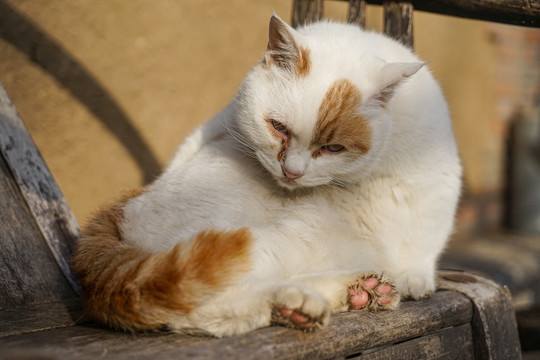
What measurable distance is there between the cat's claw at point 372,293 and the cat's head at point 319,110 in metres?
0.32

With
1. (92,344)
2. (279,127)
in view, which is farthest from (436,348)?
(92,344)

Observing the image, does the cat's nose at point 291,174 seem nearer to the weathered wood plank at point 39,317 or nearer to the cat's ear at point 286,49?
the cat's ear at point 286,49

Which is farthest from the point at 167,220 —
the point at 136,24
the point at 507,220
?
the point at 507,220

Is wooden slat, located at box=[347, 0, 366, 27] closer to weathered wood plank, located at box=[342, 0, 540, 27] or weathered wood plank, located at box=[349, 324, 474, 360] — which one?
weathered wood plank, located at box=[342, 0, 540, 27]

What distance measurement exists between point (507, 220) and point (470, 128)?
99cm

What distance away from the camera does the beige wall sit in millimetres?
2512

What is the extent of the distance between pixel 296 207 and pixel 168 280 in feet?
1.85

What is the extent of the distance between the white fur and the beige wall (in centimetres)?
113

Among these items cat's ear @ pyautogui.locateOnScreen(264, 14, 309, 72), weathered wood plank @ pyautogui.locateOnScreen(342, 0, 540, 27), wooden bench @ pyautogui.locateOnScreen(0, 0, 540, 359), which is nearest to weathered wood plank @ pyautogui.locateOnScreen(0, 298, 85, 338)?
wooden bench @ pyautogui.locateOnScreen(0, 0, 540, 359)

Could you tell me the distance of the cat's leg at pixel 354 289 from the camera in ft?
4.53

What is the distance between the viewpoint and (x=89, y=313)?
129 cm

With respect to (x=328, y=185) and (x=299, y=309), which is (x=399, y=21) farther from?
(x=299, y=309)

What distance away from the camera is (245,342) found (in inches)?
43.8

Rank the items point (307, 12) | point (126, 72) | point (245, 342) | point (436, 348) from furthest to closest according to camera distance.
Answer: point (126, 72)
point (307, 12)
point (436, 348)
point (245, 342)
